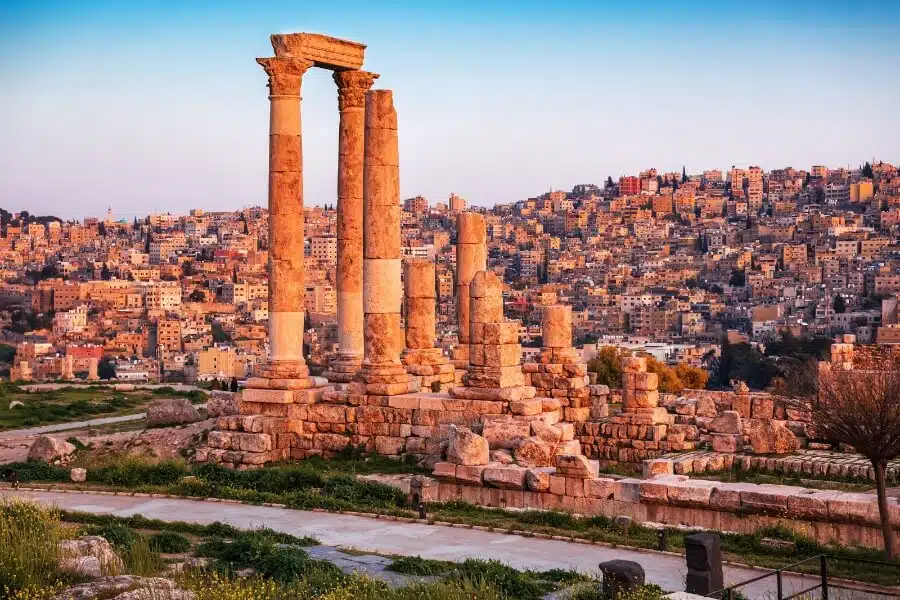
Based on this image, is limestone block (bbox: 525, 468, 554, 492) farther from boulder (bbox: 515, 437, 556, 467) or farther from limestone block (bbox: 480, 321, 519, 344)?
limestone block (bbox: 480, 321, 519, 344)

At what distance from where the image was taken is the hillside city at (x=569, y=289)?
395 feet

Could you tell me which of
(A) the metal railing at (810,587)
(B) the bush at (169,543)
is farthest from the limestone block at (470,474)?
(A) the metal railing at (810,587)

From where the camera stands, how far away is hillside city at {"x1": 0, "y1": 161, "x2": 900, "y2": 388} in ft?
395

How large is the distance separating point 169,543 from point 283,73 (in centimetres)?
1221

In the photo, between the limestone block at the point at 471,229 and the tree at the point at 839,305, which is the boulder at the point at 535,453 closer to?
the limestone block at the point at 471,229

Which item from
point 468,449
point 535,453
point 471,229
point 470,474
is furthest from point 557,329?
point 470,474

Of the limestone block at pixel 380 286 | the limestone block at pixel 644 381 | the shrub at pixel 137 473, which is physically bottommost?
the shrub at pixel 137 473

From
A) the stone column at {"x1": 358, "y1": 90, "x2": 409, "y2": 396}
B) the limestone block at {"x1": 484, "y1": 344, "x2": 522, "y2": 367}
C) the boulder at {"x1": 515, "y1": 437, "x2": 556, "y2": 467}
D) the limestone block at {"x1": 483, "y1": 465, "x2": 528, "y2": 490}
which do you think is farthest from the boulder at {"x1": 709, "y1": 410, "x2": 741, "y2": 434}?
the limestone block at {"x1": 483, "y1": 465, "x2": 528, "y2": 490}

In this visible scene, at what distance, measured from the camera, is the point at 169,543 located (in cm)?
1489

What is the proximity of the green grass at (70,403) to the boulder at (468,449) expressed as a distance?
637 inches

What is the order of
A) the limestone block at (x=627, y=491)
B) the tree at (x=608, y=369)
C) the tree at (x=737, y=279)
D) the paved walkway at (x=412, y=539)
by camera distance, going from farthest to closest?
the tree at (x=737, y=279)
the tree at (x=608, y=369)
the limestone block at (x=627, y=491)
the paved walkway at (x=412, y=539)

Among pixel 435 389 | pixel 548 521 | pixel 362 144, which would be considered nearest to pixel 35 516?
pixel 548 521

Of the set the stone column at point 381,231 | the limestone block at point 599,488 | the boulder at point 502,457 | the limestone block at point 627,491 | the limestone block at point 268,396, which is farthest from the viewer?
the stone column at point 381,231

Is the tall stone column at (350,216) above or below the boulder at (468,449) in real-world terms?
Answer: above
